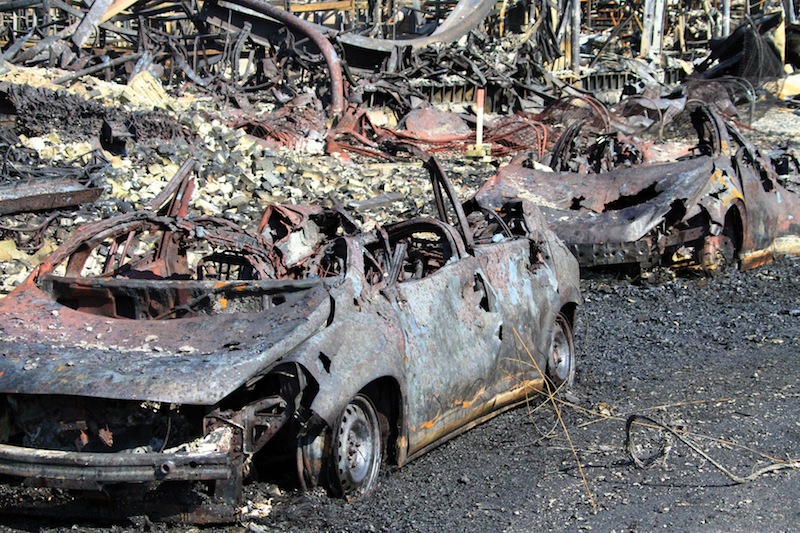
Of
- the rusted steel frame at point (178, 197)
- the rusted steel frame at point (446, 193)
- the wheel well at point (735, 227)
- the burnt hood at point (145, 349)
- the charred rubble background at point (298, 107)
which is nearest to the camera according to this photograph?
the burnt hood at point (145, 349)

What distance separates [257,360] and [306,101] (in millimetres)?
16323

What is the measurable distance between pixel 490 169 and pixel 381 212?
416 centimetres

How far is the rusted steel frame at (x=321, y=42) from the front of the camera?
69.4 feet

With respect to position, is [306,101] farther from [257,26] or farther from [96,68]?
[257,26]

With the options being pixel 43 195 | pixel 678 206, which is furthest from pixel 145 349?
pixel 43 195

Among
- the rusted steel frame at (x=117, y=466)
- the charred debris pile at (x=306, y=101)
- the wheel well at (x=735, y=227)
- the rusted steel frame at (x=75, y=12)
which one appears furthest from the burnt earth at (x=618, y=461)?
the rusted steel frame at (x=75, y=12)

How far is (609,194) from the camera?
1177 cm

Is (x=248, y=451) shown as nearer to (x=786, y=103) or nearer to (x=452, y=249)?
(x=452, y=249)

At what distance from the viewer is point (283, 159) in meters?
16.5

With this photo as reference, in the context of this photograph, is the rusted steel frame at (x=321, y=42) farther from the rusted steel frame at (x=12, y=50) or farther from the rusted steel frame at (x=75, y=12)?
the rusted steel frame at (x=12, y=50)

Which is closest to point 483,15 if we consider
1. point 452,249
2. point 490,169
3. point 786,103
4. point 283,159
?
point 786,103

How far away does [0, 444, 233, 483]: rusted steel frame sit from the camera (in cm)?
452

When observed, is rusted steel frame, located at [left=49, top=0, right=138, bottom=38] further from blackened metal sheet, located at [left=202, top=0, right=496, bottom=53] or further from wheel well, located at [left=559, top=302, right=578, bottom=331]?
wheel well, located at [left=559, top=302, right=578, bottom=331]

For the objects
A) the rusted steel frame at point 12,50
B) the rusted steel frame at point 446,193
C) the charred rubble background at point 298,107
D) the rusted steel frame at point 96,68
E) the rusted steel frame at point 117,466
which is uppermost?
the rusted steel frame at point 446,193
